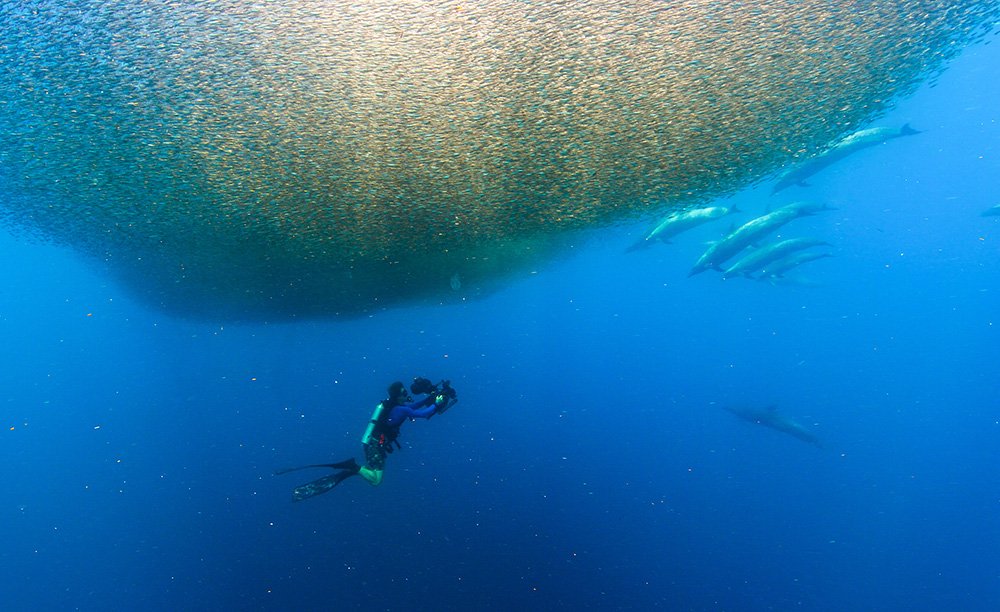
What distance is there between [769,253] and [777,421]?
578 centimetres

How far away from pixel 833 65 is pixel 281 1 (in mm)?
8579

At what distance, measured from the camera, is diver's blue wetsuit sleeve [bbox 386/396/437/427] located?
784cm

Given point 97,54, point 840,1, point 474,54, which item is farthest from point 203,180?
point 840,1

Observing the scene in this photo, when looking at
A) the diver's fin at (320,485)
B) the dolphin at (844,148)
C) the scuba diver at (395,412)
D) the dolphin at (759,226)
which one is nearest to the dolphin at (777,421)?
the dolphin at (759,226)

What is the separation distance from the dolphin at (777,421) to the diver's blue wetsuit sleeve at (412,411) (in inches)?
545

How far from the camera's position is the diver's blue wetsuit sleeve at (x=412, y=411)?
25.7ft

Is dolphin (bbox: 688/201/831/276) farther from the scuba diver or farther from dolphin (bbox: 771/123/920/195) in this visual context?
the scuba diver

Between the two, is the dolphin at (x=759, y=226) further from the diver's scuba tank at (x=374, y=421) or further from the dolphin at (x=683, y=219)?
the diver's scuba tank at (x=374, y=421)

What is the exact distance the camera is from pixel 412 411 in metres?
7.84

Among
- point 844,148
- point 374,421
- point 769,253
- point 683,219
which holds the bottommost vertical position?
point 769,253

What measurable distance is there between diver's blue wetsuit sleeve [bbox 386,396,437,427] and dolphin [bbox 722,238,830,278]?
1208 cm

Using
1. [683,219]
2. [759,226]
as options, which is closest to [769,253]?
[759,226]

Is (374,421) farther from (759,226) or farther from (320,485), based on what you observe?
(759,226)

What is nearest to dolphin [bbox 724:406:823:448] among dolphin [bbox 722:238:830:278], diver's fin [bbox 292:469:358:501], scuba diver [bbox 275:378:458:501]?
dolphin [bbox 722:238:830:278]
